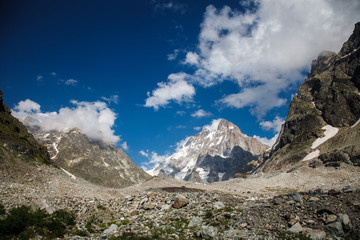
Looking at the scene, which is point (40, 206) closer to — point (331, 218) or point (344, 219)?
point (331, 218)

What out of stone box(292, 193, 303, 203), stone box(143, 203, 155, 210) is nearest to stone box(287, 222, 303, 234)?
stone box(292, 193, 303, 203)

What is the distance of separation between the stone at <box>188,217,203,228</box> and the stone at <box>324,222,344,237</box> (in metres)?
11.3

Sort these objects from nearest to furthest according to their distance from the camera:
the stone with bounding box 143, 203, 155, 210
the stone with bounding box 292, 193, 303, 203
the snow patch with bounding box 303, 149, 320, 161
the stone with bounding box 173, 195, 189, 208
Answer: the stone with bounding box 292, 193, 303, 203
the stone with bounding box 173, 195, 189, 208
the stone with bounding box 143, 203, 155, 210
the snow patch with bounding box 303, 149, 320, 161

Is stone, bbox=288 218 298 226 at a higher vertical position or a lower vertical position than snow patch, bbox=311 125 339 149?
lower

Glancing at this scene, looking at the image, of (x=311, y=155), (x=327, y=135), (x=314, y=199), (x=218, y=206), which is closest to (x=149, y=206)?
(x=218, y=206)

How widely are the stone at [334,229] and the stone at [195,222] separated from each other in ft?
37.1

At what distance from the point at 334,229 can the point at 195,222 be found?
40.6 ft

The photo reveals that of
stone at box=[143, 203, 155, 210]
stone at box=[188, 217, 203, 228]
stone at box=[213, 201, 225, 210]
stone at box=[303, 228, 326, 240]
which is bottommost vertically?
stone at box=[303, 228, 326, 240]

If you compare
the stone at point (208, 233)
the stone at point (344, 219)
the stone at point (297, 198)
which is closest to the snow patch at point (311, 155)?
the stone at point (297, 198)

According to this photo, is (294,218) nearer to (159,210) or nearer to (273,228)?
(273,228)

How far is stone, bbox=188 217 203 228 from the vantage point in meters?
22.0

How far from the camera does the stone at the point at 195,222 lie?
2205 cm

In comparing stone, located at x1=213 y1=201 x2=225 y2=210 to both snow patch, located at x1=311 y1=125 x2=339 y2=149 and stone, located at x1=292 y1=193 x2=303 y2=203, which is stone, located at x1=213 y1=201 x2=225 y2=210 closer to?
stone, located at x1=292 y1=193 x2=303 y2=203

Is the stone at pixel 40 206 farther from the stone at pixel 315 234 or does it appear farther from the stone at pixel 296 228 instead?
the stone at pixel 315 234
